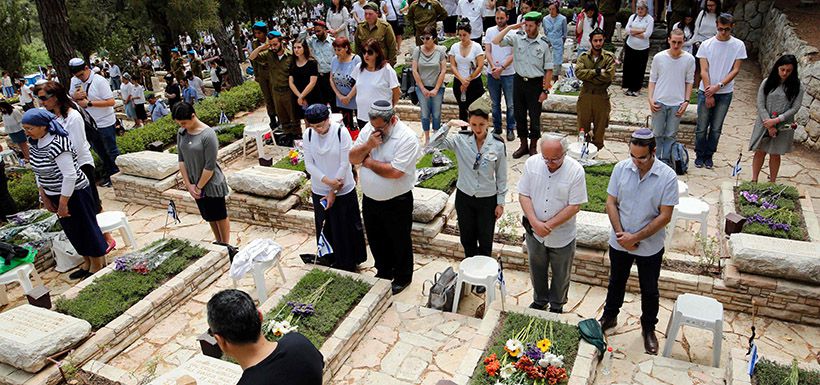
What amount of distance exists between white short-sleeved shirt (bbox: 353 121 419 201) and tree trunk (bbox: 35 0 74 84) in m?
7.38

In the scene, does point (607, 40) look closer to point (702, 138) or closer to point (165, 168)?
point (702, 138)

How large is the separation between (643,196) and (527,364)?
1.44m

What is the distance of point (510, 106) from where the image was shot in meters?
8.52

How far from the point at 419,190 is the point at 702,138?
382 cm

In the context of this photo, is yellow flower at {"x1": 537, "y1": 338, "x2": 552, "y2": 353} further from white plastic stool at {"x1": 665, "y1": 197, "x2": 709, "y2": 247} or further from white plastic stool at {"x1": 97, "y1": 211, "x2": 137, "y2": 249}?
white plastic stool at {"x1": 97, "y1": 211, "x2": 137, "y2": 249}

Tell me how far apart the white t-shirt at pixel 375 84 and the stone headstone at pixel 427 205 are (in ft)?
4.39

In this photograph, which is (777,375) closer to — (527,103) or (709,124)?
(709,124)

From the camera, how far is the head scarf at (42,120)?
5.00m

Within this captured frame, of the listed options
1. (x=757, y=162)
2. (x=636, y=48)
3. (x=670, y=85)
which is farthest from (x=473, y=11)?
(x=757, y=162)

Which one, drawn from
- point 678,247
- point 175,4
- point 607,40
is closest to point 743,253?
point 678,247

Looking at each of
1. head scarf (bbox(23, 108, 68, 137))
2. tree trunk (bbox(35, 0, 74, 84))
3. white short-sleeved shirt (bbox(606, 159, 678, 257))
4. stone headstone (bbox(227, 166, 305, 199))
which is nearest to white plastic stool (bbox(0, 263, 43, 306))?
head scarf (bbox(23, 108, 68, 137))

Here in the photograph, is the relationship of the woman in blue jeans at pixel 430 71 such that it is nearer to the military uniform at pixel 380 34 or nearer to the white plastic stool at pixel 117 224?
the military uniform at pixel 380 34

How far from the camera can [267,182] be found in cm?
689

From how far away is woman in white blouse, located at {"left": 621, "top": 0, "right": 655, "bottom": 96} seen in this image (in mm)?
9430
